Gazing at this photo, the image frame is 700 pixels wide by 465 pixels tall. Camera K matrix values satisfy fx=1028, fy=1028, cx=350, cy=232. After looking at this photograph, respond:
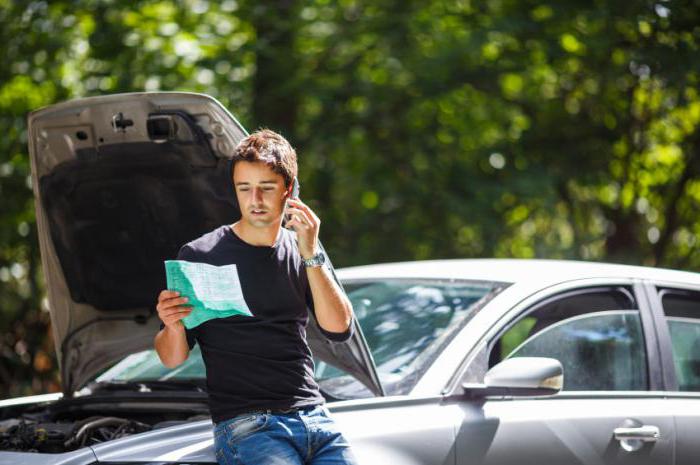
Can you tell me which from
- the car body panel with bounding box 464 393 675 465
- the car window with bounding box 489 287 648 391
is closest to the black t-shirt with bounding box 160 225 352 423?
the car body panel with bounding box 464 393 675 465

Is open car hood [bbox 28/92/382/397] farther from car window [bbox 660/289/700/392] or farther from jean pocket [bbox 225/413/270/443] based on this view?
car window [bbox 660/289/700/392]

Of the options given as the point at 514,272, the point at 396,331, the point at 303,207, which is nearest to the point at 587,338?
the point at 514,272

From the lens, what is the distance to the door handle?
12.7 ft

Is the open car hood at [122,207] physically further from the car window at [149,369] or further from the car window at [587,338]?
the car window at [587,338]

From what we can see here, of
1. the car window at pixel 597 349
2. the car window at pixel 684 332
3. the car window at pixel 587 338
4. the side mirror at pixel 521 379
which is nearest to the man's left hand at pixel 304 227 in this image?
the side mirror at pixel 521 379

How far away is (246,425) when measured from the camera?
279cm

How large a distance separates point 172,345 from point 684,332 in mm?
2525

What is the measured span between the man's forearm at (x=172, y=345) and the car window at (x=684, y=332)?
2.34 meters

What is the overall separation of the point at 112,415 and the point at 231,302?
158cm

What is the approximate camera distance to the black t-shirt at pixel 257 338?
282cm

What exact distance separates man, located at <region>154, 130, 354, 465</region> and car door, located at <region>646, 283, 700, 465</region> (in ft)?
5.87

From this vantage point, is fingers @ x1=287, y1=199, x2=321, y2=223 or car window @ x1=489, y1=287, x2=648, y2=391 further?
car window @ x1=489, y1=287, x2=648, y2=391

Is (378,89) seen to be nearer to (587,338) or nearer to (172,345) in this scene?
(587,338)

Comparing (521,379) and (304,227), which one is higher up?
(304,227)
